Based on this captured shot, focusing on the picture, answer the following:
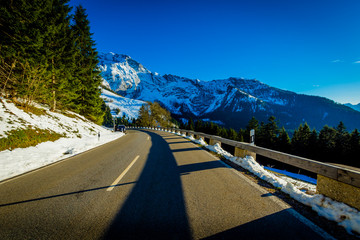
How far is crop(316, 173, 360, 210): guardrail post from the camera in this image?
2619 mm

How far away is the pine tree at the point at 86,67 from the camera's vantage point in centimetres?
2105

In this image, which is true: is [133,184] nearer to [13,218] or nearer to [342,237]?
[13,218]

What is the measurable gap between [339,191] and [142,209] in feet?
12.8

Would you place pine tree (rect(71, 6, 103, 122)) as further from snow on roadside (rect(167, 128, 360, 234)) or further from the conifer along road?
snow on roadside (rect(167, 128, 360, 234))

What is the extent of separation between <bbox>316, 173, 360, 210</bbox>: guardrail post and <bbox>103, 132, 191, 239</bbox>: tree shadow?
3.04 metres

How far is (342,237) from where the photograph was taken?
2164 mm

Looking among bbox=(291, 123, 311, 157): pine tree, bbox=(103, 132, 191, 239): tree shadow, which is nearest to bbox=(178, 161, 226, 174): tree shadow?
bbox=(103, 132, 191, 239): tree shadow

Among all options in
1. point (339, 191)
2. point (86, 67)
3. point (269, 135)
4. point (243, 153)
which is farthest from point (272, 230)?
point (269, 135)

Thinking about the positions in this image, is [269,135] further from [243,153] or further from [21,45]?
[21,45]

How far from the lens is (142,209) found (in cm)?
285

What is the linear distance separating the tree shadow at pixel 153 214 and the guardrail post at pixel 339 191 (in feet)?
9.98

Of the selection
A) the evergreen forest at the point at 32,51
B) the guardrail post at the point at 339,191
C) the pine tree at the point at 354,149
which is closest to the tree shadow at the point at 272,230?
the guardrail post at the point at 339,191

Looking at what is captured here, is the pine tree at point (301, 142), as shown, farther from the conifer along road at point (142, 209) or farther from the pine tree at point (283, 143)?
the conifer along road at point (142, 209)

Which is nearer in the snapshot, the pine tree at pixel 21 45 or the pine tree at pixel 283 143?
the pine tree at pixel 21 45
